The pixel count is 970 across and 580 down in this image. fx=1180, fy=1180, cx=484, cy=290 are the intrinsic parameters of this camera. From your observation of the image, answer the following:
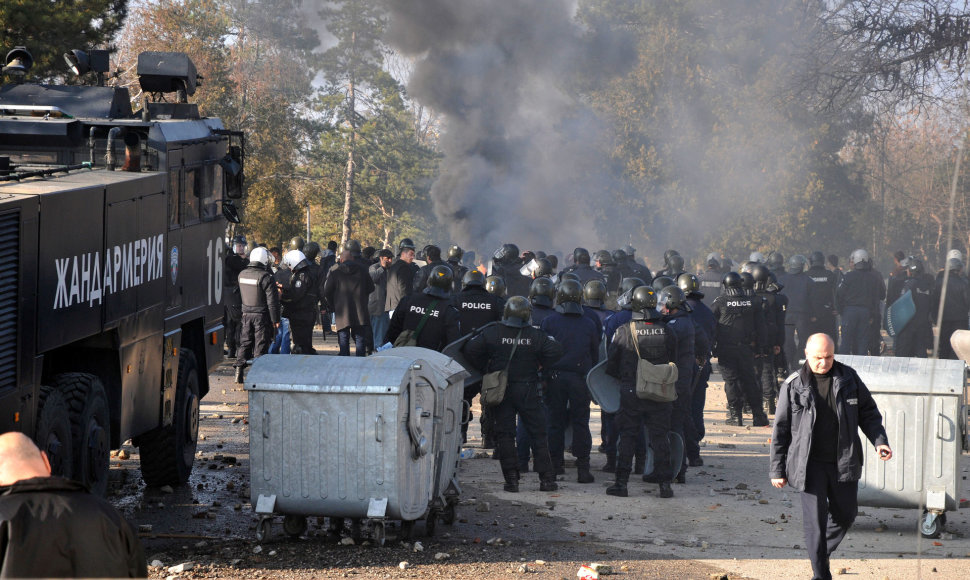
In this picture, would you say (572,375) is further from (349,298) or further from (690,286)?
(349,298)

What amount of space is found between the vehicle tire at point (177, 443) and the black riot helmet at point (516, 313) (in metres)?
2.79

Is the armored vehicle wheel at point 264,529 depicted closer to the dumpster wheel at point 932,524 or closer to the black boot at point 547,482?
the black boot at point 547,482

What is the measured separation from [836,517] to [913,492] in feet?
6.00

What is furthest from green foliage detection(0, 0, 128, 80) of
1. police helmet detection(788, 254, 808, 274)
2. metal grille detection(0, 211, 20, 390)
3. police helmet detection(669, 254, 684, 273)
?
police helmet detection(788, 254, 808, 274)

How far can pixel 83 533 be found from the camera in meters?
3.64

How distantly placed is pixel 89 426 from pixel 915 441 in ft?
18.9

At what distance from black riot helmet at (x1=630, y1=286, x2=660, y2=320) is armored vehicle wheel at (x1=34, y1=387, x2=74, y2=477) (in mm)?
4859

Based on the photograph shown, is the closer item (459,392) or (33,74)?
(459,392)

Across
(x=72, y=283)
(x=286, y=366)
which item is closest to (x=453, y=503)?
(x=286, y=366)

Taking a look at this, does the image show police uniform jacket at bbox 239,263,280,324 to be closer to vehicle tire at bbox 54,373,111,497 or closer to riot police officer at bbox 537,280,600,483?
riot police officer at bbox 537,280,600,483

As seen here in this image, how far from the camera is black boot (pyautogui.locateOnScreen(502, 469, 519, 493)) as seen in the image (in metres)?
9.95

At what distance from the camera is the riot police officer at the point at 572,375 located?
10766mm

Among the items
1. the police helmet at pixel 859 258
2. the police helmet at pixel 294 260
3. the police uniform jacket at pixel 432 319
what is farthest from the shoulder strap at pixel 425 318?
the police helmet at pixel 859 258

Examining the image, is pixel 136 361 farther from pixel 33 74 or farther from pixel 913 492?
pixel 33 74
